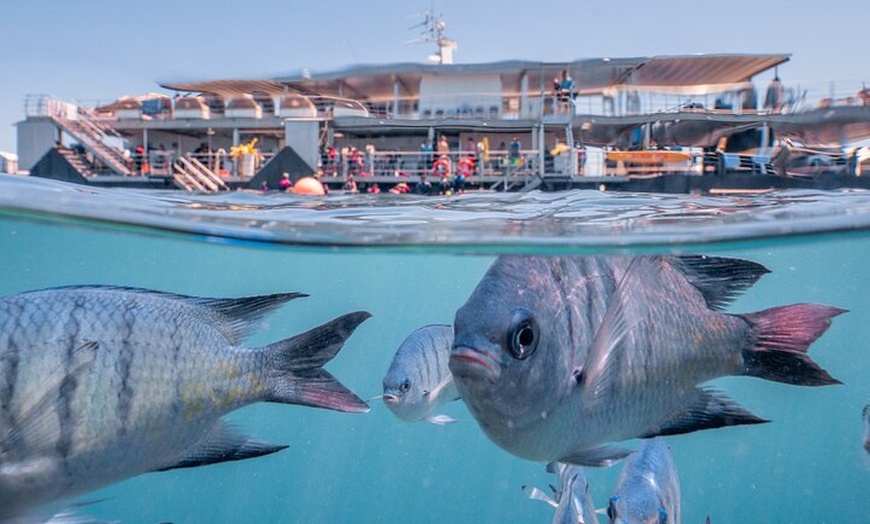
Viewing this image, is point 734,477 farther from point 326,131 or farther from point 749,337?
point 749,337

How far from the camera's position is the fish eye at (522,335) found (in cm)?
263

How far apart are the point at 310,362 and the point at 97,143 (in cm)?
2078

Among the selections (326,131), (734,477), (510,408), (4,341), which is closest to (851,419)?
(734,477)

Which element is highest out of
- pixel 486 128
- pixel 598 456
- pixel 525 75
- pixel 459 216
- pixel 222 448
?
pixel 525 75

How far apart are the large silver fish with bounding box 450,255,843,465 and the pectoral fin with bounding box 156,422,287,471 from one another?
1.17 metres

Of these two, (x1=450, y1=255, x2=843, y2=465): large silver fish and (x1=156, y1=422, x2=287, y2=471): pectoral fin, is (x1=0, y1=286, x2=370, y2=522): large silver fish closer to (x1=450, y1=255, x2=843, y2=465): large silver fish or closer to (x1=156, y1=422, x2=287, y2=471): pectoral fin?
(x1=156, y1=422, x2=287, y2=471): pectoral fin

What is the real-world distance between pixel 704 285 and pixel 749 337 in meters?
0.33

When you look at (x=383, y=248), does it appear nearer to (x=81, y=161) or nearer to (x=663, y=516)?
(x=663, y=516)

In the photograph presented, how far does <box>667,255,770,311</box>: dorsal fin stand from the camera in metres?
3.36

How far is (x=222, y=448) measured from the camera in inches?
131

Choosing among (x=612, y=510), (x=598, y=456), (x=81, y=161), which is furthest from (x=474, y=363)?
(x=81, y=161)

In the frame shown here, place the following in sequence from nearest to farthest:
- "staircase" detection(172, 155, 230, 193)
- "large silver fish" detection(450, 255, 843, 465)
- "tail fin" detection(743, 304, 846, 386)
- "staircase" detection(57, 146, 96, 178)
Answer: "large silver fish" detection(450, 255, 843, 465) → "tail fin" detection(743, 304, 846, 386) → "staircase" detection(172, 155, 230, 193) → "staircase" detection(57, 146, 96, 178)

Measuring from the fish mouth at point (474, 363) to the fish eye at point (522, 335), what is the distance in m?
0.11

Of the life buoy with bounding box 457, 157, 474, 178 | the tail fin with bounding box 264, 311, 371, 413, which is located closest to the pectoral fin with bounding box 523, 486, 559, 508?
the tail fin with bounding box 264, 311, 371, 413
